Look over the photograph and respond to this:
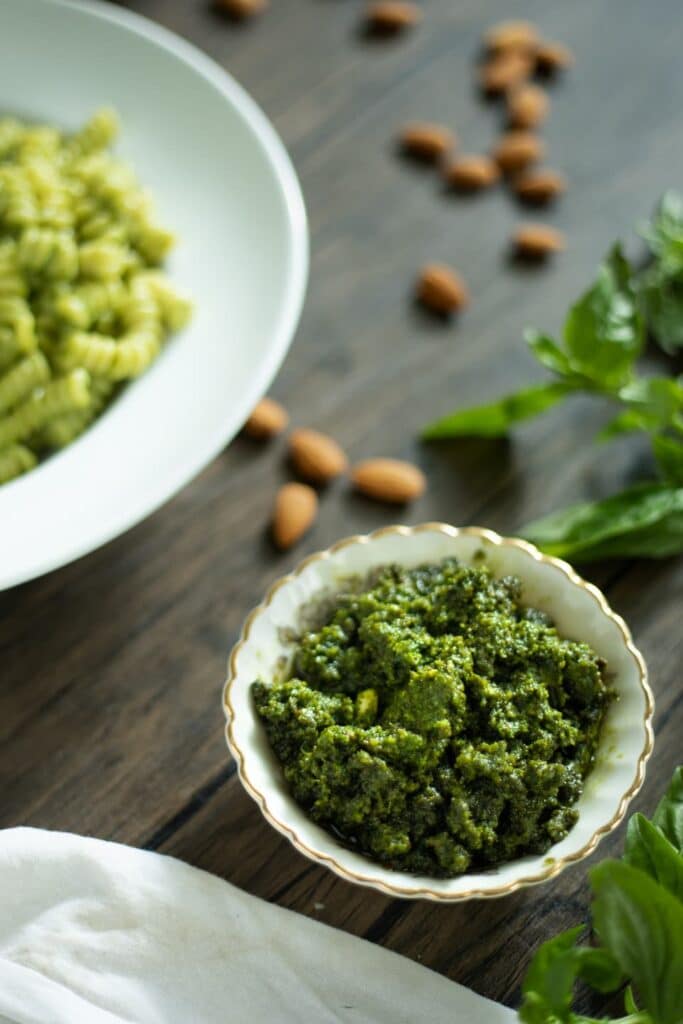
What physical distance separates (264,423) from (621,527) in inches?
21.0

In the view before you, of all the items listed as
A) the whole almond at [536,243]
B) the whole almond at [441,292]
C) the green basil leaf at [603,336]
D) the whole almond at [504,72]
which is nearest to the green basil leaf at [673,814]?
the green basil leaf at [603,336]

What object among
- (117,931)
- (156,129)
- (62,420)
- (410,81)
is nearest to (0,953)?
(117,931)

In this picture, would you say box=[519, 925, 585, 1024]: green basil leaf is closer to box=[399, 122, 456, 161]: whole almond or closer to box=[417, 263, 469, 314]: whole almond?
box=[417, 263, 469, 314]: whole almond

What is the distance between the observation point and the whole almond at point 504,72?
2076 millimetres

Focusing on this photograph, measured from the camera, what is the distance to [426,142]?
2002mm

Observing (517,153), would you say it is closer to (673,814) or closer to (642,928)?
(673,814)

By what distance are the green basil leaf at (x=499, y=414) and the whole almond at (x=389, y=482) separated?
9 cm

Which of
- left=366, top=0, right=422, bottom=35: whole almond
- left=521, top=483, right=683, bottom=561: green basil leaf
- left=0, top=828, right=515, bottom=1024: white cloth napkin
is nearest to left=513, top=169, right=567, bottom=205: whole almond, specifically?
left=366, top=0, right=422, bottom=35: whole almond

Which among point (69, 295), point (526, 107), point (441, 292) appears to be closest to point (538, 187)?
point (526, 107)

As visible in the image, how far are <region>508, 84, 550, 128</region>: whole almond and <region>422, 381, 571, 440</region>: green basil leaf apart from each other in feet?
1.98

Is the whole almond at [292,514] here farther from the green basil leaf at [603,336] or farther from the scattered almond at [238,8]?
the scattered almond at [238,8]

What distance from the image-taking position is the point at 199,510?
1629 mm

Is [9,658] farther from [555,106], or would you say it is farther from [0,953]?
[555,106]

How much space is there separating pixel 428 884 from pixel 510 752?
6.3 inches
